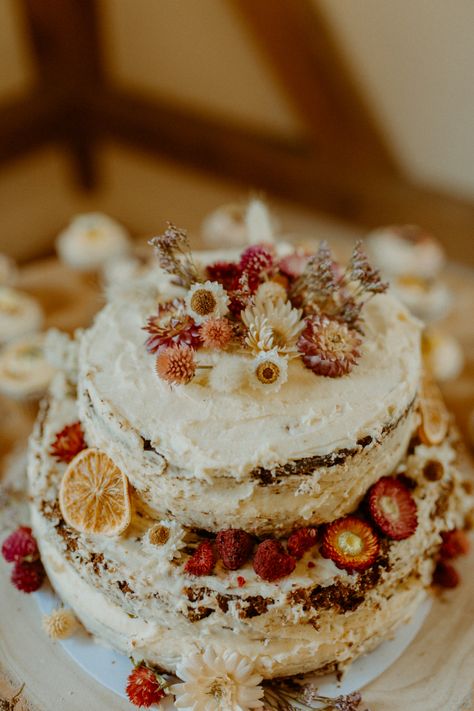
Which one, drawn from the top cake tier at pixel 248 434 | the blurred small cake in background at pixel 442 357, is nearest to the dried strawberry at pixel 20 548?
the top cake tier at pixel 248 434

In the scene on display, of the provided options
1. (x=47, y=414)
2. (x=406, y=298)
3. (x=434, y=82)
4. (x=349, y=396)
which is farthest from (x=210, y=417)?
(x=434, y=82)

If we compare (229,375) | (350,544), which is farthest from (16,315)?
(350,544)

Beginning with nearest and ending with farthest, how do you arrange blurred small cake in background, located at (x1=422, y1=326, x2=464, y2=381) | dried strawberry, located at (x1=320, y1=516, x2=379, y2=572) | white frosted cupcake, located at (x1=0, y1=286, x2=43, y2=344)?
1. dried strawberry, located at (x1=320, y1=516, x2=379, y2=572)
2. blurred small cake in background, located at (x1=422, y1=326, x2=464, y2=381)
3. white frosted cupcake, located at (x1=0, y1=286, x2=43, y2=344)

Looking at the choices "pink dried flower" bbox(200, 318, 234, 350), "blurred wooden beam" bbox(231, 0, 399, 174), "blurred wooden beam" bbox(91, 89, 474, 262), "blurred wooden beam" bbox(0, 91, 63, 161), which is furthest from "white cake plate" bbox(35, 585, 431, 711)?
"blurred wooden beam" bbox(0, 91, 63, 161)

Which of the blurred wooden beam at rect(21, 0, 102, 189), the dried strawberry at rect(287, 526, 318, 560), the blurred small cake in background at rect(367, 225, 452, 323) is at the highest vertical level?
the blurred wooden beam at rect(21, 0, 102, 189)

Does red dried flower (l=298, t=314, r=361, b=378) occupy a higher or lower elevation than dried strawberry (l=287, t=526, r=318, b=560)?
higher

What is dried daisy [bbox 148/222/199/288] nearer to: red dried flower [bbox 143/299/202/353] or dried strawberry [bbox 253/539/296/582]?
red dried flower [bbox 143/299/202/353]

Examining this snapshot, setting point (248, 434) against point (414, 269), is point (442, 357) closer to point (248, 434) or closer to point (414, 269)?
point (414, 269)

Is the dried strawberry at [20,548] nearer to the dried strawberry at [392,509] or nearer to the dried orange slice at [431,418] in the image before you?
the dried strawberry at [392,509]
